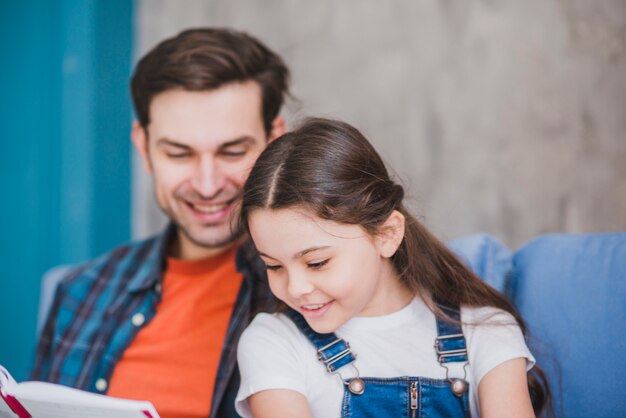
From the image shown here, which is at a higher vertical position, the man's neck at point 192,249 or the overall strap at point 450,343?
the overall strap at point 450,343

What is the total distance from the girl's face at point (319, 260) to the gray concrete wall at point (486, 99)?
0.68m

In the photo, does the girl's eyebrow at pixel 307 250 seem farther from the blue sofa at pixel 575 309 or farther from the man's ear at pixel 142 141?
the man's ear at pixel 142 141

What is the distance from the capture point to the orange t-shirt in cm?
150

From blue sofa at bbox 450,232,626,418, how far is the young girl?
6 centimetres

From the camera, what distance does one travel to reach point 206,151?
5.24 feet

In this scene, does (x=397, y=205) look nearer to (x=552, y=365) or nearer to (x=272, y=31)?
(x=552, y=365)

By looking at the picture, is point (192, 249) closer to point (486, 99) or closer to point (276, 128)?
point (276, 128)

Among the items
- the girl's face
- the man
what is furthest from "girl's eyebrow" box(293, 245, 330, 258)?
the man

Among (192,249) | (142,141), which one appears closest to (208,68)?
(142,141)

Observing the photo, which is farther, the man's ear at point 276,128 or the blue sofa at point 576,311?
the man's ear at point 276,128

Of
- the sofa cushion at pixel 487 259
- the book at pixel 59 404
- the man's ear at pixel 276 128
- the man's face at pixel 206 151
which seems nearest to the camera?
the book at pixel 59 404

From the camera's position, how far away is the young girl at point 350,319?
1126 millimetres

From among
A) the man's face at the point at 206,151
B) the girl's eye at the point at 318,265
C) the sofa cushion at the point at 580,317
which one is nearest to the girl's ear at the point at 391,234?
the girl's eye at the point at 318,265

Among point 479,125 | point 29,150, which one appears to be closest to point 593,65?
point 479,125
